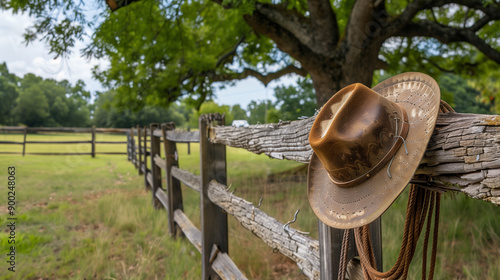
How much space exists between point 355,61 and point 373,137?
13.9 feet

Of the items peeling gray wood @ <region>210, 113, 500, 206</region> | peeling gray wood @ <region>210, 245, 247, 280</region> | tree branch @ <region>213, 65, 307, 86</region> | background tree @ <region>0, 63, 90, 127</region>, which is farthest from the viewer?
background tree @ <region>0, 63, 90, 127</region>

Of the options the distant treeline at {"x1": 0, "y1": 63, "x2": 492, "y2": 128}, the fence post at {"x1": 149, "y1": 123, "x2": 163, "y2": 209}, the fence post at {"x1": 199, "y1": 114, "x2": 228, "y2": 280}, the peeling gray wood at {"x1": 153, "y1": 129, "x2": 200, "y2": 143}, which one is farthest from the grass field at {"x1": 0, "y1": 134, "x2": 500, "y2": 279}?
the distant treeline at {"x1": 0, "y1": 63, "x2": 492, "y2": 128}

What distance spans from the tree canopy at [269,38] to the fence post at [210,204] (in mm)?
2215

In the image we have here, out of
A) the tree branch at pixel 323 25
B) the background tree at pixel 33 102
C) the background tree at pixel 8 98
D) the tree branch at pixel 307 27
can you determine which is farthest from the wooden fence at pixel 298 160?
the background tree at pixel 8 98

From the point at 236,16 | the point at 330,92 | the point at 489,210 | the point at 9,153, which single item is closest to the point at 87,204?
the point at 236,16

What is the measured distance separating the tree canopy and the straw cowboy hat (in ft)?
12.0

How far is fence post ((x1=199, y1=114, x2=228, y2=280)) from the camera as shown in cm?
271

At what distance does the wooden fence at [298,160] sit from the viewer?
768 millimetres

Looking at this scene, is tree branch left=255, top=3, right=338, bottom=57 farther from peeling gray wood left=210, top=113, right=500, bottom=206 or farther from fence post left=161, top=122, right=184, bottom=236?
peeling gray wood left=210, top=113, right=500, bottom=206

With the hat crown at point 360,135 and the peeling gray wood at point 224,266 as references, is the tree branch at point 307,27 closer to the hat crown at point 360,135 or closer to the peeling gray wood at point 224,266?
the peeling gray wood at point 224,266

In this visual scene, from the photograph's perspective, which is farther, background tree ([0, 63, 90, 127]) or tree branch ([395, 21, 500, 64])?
background tree ([0, 63, 90, 127])

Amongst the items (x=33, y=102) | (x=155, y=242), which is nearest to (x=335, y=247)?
(x=155, y=242)

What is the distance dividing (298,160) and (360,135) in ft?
1.77

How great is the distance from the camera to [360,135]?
0.92 m
